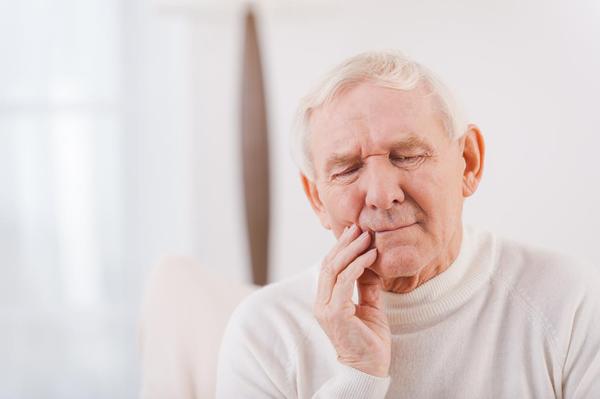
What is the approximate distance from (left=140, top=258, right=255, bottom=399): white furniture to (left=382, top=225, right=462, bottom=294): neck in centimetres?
49

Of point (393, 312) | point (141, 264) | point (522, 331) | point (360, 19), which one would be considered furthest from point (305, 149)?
point (141, 264)

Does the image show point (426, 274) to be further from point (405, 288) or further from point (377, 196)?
point (377, 196)

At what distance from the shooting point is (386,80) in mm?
1192

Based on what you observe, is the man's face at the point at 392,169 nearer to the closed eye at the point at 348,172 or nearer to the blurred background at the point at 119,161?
the closed eye at the point at 348,172

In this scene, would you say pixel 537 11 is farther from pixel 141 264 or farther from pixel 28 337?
pixel 28 337

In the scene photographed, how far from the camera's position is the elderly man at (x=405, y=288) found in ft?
3.92

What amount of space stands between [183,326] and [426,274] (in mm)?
636

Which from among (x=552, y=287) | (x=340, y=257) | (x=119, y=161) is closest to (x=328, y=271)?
(x=340, y=257)

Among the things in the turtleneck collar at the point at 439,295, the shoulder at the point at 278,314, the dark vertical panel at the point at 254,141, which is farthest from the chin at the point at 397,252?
the dark vertical panel at the point at 254,141

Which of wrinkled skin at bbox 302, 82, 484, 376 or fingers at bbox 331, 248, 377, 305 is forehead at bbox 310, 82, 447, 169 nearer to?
wrinkled skin at bbox 302, 82, 484, 376

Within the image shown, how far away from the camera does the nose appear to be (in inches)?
46.3

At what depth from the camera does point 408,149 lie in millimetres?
1191

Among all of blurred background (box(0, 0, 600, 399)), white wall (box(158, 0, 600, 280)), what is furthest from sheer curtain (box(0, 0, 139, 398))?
white wall (box(158, 0, 600, 280))

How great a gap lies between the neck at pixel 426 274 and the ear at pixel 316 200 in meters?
0.13
